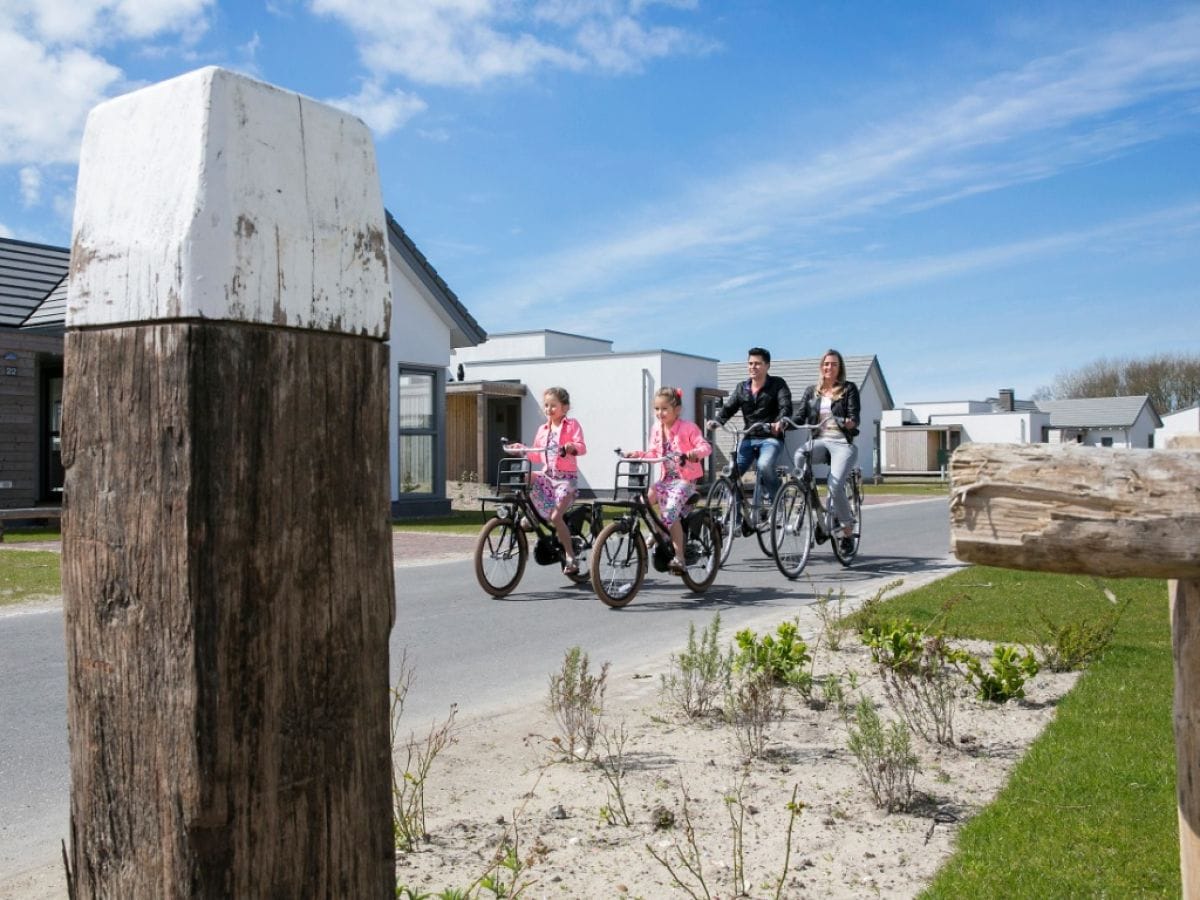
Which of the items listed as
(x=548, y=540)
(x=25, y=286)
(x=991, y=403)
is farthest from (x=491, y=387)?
(x=991, y=403)

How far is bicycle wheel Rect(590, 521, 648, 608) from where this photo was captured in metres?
8.72

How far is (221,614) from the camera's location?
1.26 metres

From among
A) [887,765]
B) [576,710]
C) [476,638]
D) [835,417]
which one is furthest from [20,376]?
[887,765]

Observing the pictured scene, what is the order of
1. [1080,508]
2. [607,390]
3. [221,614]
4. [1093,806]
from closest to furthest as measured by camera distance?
[221,614] < [1080,508] < [1093,806] < [607,390]

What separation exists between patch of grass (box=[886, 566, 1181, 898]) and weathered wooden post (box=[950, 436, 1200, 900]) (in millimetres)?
1683

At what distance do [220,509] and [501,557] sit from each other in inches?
324

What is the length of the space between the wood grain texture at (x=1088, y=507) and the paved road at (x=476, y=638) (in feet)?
10.1

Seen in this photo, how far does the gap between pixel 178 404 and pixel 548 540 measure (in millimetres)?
8268

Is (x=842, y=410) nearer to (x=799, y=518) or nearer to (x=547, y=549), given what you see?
(x=799, y=518)

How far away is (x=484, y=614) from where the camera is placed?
8562 millimetres

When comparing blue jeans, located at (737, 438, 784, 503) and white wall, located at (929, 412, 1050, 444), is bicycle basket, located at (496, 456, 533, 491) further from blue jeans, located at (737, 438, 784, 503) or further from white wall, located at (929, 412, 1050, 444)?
white wall, located at (929, 412, 1050, 444)

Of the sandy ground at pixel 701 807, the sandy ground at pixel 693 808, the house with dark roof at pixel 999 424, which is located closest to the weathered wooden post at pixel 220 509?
the sandy ground at pixel 693 808

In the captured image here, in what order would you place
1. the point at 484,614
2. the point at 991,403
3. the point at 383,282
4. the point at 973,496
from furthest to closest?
1. the point at 991,403
2. the point at 484,614
3. the point at 973,496
4. the point at 383,282

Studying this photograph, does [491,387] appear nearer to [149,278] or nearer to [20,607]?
[20,607]
